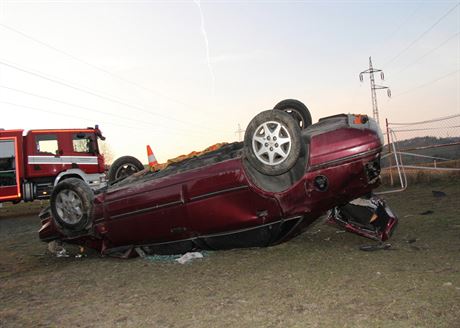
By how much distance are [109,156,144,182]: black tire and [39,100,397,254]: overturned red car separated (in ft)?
4.52

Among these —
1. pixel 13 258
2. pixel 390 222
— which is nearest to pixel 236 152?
pixel 390 222

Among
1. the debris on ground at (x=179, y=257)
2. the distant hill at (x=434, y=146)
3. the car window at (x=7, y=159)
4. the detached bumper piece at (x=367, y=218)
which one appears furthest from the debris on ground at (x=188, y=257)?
the car window at (x=7, y=159)

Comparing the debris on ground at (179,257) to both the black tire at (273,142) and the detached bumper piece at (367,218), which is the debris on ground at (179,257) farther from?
the detached bumper piece at (367,218)

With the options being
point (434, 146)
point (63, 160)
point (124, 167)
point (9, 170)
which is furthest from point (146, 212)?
point (9, 170)

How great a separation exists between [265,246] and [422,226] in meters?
2.45

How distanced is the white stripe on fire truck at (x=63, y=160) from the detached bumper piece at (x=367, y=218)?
10073 millimetres

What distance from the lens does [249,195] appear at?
4238mm

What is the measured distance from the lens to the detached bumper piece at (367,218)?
16.1 ft

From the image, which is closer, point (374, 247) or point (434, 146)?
point (374, 247)

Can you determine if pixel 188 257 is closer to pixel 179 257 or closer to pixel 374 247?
pixel 179 257

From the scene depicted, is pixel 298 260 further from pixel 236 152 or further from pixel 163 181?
pixel 163 181

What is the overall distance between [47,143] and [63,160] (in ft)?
2.40

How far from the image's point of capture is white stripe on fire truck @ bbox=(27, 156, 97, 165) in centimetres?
1283

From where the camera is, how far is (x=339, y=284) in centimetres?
353
